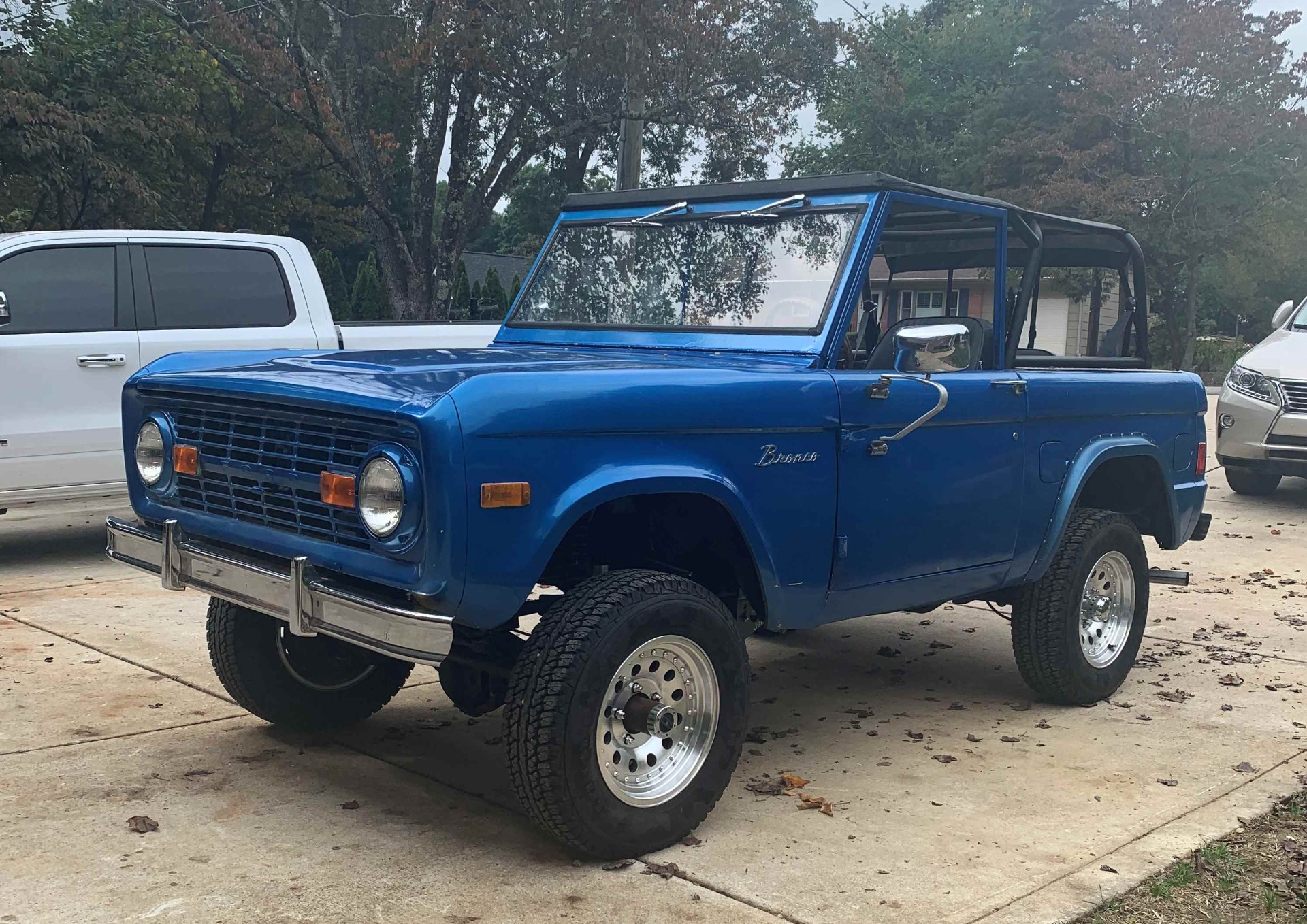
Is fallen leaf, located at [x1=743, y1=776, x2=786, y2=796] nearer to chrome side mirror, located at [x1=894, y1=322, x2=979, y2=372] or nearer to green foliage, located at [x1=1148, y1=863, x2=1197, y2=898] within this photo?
green foliage, located at [x1=1148, y1=863, x2=1197, y2=898]

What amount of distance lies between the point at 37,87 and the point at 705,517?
53.3 ft

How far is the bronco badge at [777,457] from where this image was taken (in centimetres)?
425

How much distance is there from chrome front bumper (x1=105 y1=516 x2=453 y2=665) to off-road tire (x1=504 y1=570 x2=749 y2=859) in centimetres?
32

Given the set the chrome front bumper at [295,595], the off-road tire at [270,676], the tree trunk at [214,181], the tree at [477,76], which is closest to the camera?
the chrome front bumper at [295,595]

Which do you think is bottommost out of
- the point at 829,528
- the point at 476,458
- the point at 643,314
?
the point at 829,528

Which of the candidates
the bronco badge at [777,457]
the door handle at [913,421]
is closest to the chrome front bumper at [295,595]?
the bronco badge at [777,457]

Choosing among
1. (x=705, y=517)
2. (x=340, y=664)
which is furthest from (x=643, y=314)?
(x=340, y=664)

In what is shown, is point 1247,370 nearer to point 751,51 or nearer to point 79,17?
point 751,51

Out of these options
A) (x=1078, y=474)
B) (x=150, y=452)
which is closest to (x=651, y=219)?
(x=1078, y=474)

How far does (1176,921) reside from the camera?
3.67 meters

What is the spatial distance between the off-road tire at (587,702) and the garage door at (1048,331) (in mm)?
2762

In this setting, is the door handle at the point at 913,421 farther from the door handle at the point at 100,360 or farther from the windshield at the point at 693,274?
the door handle at the point at 100,360

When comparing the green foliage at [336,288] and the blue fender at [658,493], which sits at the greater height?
the green foliage at [336,288]

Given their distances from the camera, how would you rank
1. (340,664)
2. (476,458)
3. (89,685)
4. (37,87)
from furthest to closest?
1. (37,87)
2. (89,685)
3. (340,664)
4. (476,458)
